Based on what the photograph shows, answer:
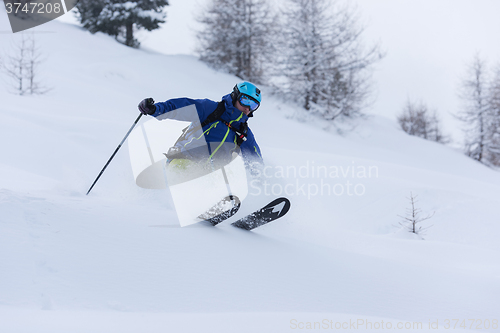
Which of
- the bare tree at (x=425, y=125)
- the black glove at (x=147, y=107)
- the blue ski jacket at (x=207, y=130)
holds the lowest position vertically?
the bare tree at (x=425, y=125)

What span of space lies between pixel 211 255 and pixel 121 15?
24.4 metres

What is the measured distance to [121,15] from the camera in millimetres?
22688

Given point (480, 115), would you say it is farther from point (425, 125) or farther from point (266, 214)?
point (266, 214)

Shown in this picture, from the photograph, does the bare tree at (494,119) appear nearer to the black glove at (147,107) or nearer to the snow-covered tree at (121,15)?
the snow-covered tree at (121,15)

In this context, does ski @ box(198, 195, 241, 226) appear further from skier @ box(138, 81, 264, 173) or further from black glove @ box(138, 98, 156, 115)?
black glove @ box(138, 98, 156, 115)

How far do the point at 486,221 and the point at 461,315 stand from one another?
194 inches

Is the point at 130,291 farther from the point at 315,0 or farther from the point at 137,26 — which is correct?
the point at 137,26

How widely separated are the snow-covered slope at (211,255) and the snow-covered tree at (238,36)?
611 inches

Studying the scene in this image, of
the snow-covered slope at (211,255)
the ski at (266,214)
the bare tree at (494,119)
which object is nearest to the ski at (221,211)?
the snow-covered slope at (211,255)

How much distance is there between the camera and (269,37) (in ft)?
71.0

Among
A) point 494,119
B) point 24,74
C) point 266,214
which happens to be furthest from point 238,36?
point 266,214

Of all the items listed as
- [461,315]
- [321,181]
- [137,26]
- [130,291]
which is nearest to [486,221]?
[321,181]

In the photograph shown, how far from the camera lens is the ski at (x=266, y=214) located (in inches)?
145

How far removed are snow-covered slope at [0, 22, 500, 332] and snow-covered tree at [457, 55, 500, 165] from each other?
737 inches
